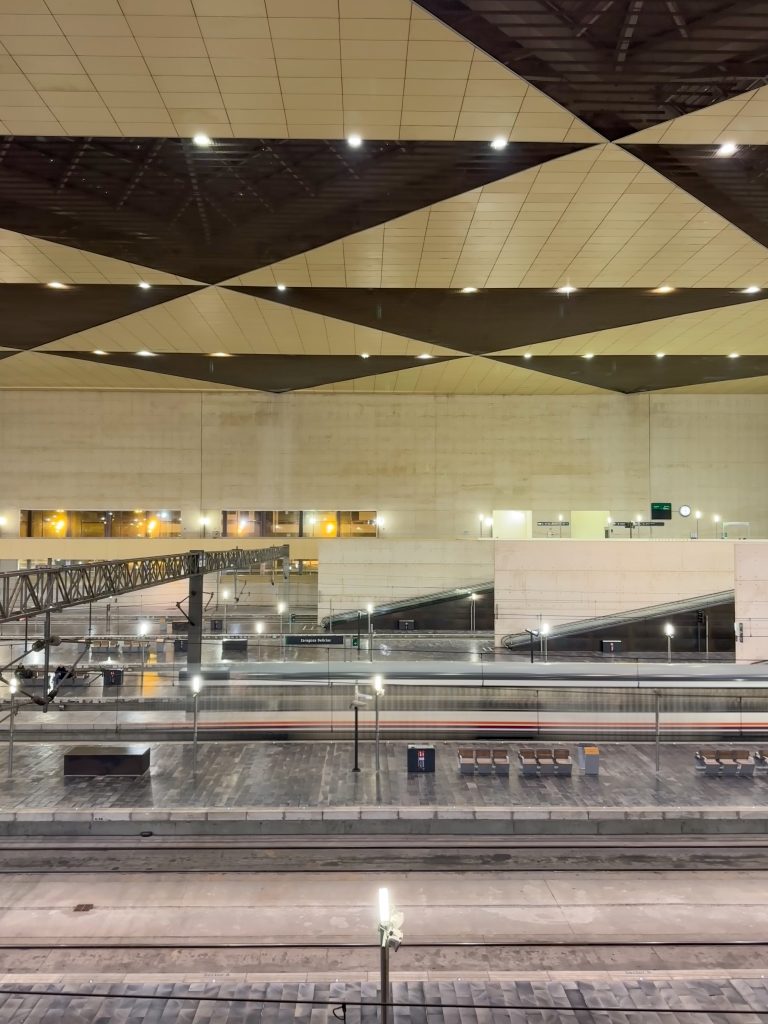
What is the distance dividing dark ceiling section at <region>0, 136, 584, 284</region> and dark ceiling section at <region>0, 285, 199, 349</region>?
127 inches

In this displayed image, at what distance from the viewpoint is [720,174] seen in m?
12.0

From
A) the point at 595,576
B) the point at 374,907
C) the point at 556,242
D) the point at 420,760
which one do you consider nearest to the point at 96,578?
the point at 420,760

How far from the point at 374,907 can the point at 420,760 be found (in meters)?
4.00

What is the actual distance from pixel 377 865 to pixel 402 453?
2503 cm

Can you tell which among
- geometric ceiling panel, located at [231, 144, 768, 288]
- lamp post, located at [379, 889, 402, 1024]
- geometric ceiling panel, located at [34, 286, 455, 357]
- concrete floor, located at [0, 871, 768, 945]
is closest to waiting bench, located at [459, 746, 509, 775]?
concrete floor, located at [0, 871, 768, 945]

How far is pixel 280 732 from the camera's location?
15.5 meters

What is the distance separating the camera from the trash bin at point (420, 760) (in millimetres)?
12891

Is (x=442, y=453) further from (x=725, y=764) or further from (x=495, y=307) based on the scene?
(x=725, y=764)

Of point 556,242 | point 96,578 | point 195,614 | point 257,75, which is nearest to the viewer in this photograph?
point 257,75

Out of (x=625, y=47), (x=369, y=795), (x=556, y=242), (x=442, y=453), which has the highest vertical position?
(x=556, y=242)

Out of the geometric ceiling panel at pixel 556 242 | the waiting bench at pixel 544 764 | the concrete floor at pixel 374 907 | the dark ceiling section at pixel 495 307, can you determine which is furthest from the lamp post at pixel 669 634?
the concrete floor at pixel 374 907

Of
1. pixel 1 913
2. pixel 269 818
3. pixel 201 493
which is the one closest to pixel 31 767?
pixel 1 913

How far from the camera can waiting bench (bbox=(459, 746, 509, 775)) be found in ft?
42.4

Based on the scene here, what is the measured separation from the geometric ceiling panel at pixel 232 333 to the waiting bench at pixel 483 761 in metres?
14.2
